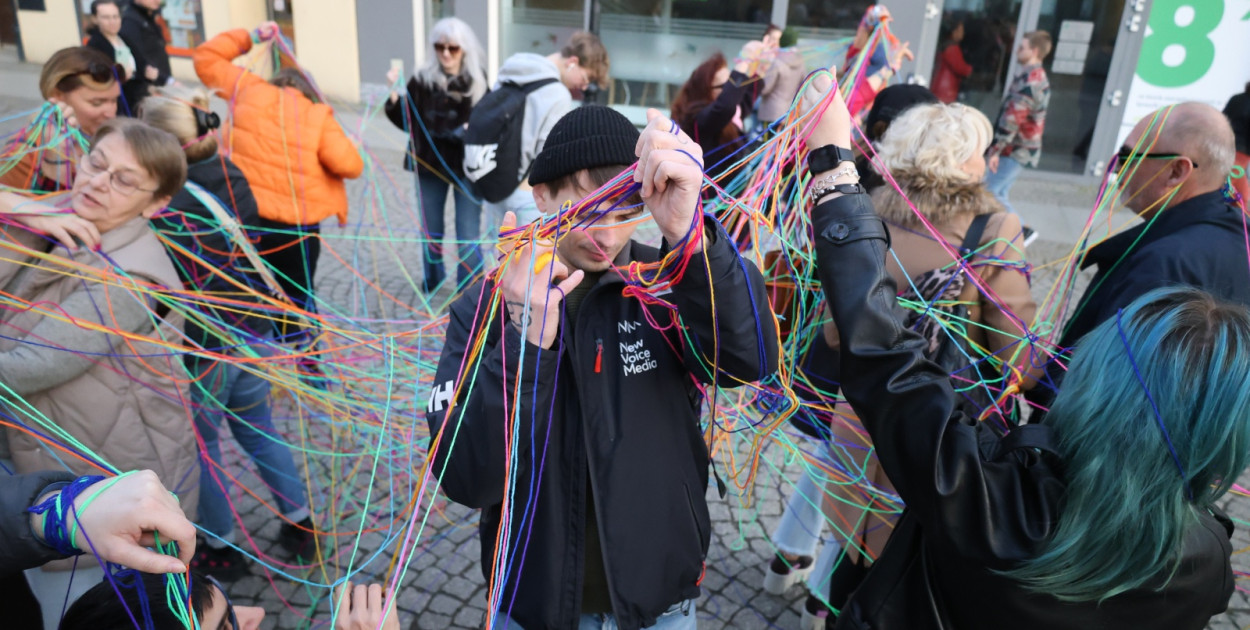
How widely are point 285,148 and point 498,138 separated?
1155 mm

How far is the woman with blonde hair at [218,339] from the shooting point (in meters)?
2.87

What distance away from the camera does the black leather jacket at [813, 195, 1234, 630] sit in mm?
1242

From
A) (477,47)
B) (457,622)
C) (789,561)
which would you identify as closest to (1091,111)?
(477,47)

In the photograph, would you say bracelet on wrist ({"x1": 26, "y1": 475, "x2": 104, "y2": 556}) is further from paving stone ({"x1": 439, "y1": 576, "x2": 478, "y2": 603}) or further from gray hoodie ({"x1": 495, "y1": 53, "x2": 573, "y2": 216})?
gray hoodie ({"x1": 495, "y1": 53, "x2": 573, "y2": 216})

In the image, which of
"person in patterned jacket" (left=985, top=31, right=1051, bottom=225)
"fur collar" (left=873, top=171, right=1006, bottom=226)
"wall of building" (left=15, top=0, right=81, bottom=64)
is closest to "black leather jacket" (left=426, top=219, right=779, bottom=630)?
"fur collar" (left=873, top=171, right=1006, bottom=226)

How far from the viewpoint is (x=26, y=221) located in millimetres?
2082

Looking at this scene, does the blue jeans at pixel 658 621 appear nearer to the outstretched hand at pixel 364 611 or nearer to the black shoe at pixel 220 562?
the outstretched hand at pixel 364 611

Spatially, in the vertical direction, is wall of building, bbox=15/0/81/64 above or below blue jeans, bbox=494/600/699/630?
above

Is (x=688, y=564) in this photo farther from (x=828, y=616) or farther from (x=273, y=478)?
(x=273, y=478)

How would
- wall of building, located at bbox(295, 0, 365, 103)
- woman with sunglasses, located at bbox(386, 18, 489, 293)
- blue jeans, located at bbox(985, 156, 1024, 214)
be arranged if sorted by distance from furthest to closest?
1. wall of building, located at bbox(295, 0, 365, 103)
2. blue jeans, located at bbox(985, 156, 1024, 214)
3. woman with sunglasses, located at bbox(386, 18, 489, 293)

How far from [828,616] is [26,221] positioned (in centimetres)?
270

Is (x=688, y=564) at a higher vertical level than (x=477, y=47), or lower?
lower

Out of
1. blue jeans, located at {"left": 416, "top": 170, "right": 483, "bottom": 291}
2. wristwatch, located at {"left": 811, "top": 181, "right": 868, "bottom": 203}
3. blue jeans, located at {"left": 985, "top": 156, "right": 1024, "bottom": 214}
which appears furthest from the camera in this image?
blue jeans, located at {"left": 985, "top": 156, "right": 1024, "bottom": 214}

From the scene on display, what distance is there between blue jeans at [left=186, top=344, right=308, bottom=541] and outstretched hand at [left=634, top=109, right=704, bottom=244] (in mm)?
2046
